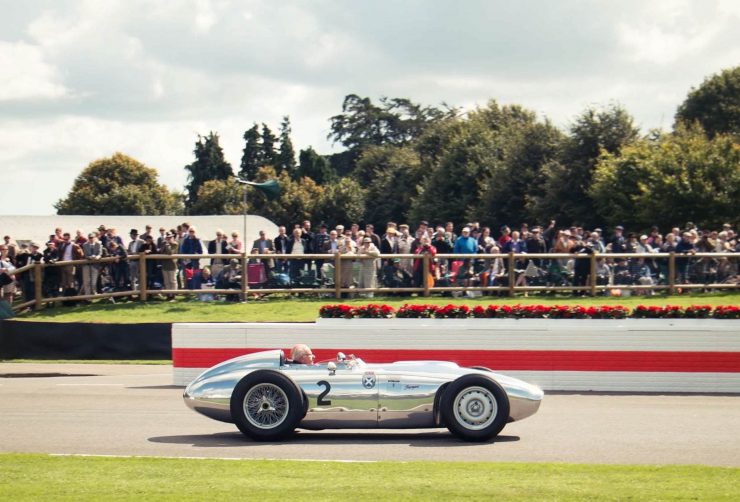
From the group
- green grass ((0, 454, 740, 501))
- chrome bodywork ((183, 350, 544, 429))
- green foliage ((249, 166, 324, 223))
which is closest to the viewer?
green grass ((0, 454, 740, 501))

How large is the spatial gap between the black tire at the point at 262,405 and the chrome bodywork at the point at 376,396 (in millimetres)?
137

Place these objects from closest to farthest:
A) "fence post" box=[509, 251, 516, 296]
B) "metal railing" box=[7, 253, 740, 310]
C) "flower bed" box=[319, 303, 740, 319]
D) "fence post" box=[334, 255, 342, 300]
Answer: "flower bed" box=[319, 303, 740, 319]
"metal railing" box=[7, 253, 740, 310]
"fence post" box=[509, 251, 516, 296]
"fence post" box=[334, 255, 342, 300]

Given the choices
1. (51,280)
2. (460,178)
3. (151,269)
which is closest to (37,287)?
(51,280)

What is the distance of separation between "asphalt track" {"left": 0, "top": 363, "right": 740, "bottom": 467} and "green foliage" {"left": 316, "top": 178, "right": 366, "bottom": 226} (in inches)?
2360

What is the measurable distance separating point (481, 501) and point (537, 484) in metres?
0.87

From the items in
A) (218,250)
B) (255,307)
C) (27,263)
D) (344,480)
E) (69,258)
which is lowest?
(344,480)

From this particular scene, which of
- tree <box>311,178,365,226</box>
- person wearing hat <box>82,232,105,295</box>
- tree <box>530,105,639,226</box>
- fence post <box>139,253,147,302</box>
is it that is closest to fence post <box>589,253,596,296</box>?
fence post <box>139,253,147,302</box>

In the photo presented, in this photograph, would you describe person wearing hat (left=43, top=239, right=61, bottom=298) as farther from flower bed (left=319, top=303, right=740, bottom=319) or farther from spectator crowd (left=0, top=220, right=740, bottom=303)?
flower bed (left=319, top=303, right=740, bottom=319)

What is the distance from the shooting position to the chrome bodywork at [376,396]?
11664mm

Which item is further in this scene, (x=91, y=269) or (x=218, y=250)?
(x=218, y=250)

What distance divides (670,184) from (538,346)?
2386 centimetres

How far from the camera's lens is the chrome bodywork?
1166 cm

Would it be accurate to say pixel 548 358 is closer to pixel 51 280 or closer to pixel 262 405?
pixel 262 405

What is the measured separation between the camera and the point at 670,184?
1571 inches
